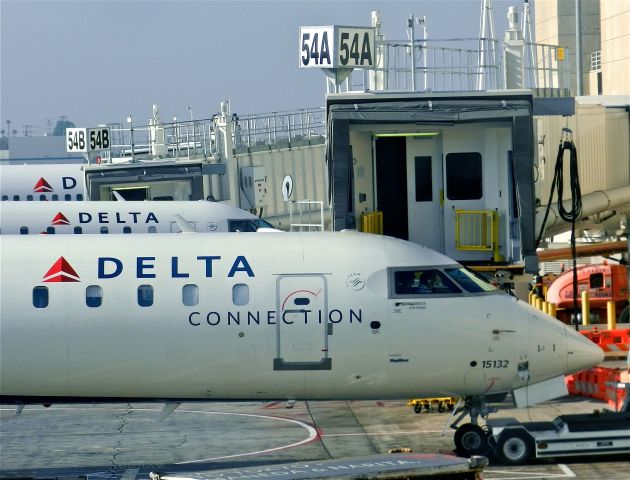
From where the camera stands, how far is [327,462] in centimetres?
1845

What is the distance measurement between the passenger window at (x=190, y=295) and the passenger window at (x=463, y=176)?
8982 mm

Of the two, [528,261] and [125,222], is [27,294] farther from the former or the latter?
[125,222]

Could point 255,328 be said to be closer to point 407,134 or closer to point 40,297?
point 40,297

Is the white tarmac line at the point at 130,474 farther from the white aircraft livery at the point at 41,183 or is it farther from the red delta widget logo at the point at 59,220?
the white aircraft livery at the point at 41,183

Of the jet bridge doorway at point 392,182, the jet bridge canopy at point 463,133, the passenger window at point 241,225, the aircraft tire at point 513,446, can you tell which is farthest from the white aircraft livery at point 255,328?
the passenger window at point 241,225

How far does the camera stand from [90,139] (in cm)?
5578

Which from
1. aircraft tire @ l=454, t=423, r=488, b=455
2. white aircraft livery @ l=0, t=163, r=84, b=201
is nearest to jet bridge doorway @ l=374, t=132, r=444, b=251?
aircraft tire @ l=454, t=423, r=488, b=455

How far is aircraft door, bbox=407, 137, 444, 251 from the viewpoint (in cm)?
2906

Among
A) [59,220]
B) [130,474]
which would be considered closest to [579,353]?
[130,474]

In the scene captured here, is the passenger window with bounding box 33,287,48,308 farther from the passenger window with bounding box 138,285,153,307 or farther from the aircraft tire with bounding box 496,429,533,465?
the aircraft tire with bounding box 496,429,533,465

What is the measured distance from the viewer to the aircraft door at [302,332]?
2150 centimetres

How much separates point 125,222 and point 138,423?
9553 millimetres

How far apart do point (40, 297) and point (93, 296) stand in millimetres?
862

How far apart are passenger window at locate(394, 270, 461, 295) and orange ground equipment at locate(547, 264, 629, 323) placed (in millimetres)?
20762
